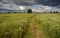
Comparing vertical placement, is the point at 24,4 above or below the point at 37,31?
above

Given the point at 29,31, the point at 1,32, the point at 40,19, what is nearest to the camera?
the point at 1,32

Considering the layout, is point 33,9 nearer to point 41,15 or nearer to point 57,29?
point 41,15

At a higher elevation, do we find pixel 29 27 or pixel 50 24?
pixel 50 24

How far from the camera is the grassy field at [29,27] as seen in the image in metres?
6.66

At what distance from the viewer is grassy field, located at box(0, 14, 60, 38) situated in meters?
6.66

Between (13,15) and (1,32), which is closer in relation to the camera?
(1,32)

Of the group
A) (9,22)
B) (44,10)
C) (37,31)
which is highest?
(44,10)

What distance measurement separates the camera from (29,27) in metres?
7.45

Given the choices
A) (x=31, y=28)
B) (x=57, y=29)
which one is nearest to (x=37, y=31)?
(x=31, y=28)

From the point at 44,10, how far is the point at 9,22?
1852 mm

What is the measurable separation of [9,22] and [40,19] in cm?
177

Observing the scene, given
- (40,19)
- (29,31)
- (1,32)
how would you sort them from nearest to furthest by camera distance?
(1,32), (29,31), (40,19)

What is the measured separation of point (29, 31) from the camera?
7.22 meters

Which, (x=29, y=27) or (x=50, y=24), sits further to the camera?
(x=29, y=27)
